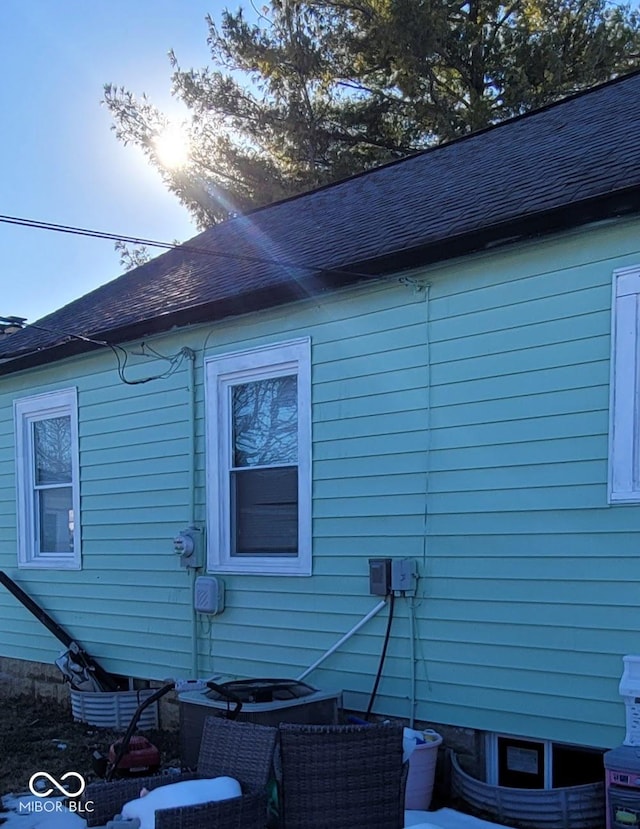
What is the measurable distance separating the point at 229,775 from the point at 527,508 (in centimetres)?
202

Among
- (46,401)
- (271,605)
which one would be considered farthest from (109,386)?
(271,605)

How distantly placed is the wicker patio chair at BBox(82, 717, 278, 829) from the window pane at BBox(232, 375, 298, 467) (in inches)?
88.9

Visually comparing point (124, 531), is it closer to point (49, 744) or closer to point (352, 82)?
point (49, 744)

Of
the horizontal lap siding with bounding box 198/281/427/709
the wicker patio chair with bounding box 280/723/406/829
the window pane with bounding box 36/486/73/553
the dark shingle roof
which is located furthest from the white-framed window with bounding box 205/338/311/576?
the window pane with bounding box 36/486/73/553

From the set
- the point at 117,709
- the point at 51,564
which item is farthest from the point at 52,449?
the point at 117,709

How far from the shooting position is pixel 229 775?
3852 mm

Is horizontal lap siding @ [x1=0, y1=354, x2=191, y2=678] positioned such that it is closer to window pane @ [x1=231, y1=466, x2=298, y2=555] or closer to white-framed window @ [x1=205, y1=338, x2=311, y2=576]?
white-framed window @ [x1=205, y1=338, x2=311, y2=576]

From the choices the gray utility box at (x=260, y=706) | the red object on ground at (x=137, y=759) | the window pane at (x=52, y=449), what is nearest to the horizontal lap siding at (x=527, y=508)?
the gray utility box at (x=260, y=706)

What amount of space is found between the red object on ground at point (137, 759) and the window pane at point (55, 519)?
321 centimetres

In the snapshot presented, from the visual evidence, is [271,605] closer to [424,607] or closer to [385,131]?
[424,607]

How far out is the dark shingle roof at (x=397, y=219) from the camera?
15.3ft

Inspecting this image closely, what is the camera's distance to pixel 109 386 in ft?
24.1

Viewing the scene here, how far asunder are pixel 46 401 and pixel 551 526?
5.34 meters

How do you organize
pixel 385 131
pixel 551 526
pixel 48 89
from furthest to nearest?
pixel 385 131
pixel 48 89
pixel 551 526
